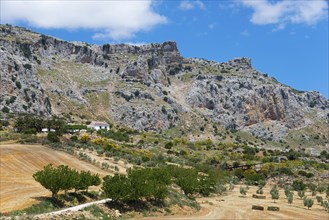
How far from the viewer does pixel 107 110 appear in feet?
559

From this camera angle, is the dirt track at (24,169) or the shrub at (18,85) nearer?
the dirt track at (24,169)

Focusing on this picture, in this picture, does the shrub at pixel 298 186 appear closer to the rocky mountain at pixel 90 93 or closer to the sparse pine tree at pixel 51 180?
the sparse pine tree at pixel 51 180

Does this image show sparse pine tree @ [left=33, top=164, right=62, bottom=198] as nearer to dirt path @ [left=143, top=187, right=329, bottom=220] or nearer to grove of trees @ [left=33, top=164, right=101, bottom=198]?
grove of trees @ [left=33, top=164, right=101, bottom=198]

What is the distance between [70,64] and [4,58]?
2011 inches

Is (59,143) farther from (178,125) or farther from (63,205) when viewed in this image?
(178,125)

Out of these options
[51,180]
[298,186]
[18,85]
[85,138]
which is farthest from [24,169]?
[18,85]

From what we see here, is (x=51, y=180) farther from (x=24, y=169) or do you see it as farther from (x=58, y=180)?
(x=24, y=169)

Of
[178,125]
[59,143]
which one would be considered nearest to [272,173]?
[59,143]

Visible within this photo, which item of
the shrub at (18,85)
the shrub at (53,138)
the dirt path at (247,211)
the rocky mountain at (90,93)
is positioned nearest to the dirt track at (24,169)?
the shrub at (53,138)

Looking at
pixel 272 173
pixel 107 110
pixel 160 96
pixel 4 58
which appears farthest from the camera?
pixel 160 96

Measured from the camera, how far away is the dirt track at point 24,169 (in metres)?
41.7

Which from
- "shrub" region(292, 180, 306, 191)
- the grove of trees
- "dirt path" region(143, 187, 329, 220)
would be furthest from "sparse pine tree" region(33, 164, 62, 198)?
"shrub" region(292, 180, 306, 191)

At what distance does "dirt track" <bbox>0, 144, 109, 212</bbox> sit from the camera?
4166cm

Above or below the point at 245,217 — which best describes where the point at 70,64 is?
above
